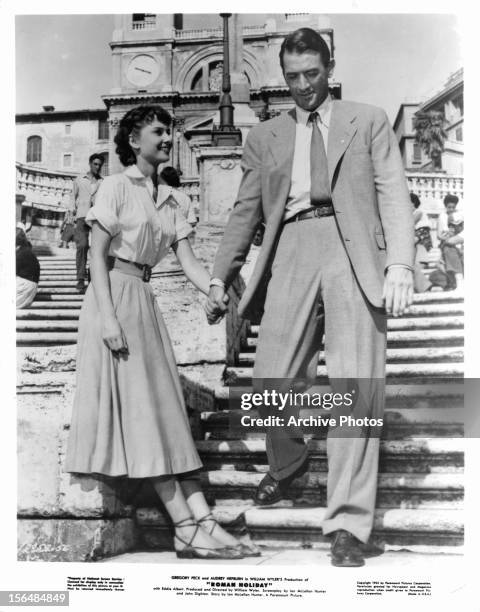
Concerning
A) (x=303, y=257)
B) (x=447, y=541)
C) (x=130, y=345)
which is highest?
(x=303, y=257)

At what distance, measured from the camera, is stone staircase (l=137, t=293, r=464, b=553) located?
146 inches

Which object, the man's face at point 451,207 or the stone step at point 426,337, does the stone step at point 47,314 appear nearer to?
the stone step at point 426,337

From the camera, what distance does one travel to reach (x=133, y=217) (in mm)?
3947

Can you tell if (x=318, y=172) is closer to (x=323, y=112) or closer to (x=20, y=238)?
(x=323, y=112)

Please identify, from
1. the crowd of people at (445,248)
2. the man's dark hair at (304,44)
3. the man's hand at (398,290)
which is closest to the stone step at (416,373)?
the crowd of people at (445,248)

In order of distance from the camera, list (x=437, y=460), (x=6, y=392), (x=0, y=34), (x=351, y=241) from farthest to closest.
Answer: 1. (x=0, y=34)
2. (x=6, y=392)
3. (x=437, y=460)
4. (x=351, y=241)

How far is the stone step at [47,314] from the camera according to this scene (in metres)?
4.76

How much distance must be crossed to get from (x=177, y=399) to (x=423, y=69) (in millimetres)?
2185

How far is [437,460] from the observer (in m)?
3.88

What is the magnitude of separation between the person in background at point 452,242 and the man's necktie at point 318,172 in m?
1.04

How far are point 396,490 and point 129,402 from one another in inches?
48.3

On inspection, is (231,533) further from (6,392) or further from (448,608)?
(6,392)

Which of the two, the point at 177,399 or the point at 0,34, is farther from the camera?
the point at 0,34

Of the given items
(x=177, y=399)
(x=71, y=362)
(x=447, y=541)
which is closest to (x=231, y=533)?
(x=177, y=399)
